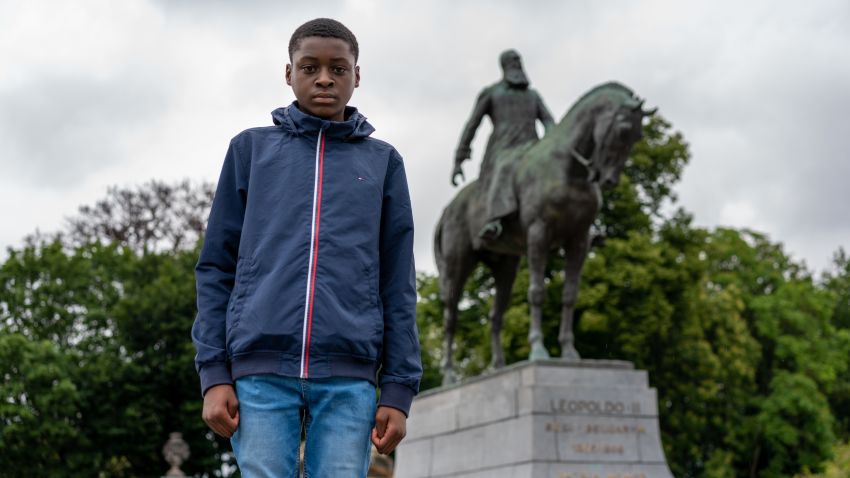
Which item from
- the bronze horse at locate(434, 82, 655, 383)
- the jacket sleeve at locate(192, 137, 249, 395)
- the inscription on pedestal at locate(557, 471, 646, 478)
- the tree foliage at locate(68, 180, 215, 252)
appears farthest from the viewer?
the tree foliage at locate(68, 180, 215, 252)

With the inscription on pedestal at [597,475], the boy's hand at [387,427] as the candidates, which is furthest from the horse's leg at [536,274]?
the boy's hand at [387,427]

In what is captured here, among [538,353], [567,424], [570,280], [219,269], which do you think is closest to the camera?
[219,269]

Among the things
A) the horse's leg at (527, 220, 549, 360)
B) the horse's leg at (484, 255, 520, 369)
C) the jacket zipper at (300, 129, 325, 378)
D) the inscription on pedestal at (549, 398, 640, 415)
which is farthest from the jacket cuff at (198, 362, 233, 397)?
the horse's leg at (484, 255, 520, 369)

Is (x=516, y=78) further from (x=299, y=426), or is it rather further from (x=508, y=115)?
(x=299, y=426)

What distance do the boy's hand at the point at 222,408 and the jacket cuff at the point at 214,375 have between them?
0.01m

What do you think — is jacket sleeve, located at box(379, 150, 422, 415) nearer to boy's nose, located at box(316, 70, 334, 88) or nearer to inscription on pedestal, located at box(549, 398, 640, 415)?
boy's nose, located at box(316, 70, 334, 88)

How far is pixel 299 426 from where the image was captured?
3.25m

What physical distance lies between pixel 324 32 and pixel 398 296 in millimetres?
858

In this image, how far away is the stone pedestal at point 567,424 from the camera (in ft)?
41.0

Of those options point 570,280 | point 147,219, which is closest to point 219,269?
point 570,280

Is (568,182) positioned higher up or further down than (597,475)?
higher up

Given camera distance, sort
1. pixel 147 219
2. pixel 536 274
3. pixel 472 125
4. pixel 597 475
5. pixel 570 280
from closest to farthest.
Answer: pixel 597 475 → pixel 536 274 → pixel 570 280 → pixel 472 125 → pixel 147 219

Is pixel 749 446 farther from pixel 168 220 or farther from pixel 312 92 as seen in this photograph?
pixel 312 92

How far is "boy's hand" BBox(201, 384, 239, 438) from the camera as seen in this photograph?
3193 millimetres
